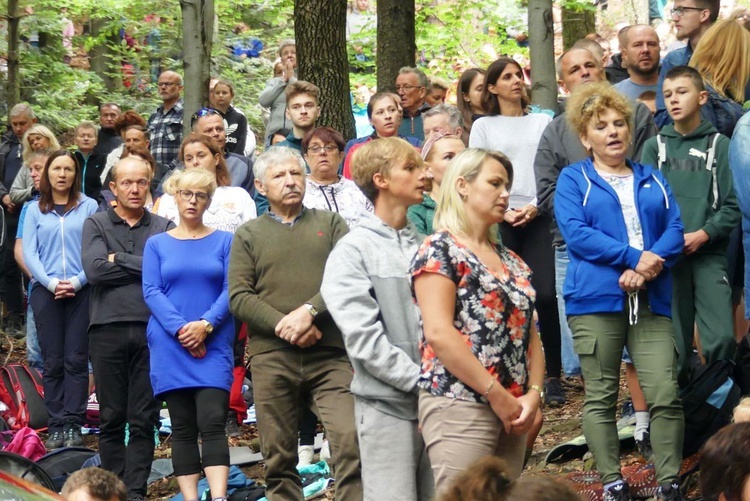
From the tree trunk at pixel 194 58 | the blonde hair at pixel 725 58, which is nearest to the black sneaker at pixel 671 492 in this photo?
the blonde hair at pixel 725 58

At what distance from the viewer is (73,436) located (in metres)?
9.84

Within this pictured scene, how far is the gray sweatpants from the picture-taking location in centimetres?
574

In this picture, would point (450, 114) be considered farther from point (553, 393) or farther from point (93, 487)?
point (93, 487)

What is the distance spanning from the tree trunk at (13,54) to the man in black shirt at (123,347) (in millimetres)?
10311

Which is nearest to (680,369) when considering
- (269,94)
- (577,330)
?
(577,330)

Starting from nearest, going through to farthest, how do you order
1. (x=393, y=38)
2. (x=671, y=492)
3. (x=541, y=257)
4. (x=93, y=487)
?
(x=93, y=487) → (x=671, y=492) → (x=541, y=257) → (x=393, y=38)

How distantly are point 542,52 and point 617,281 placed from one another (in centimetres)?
439

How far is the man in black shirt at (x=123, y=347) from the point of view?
829cm

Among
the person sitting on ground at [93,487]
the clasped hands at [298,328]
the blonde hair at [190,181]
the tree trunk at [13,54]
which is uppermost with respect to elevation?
the tree trunk at [13,54]

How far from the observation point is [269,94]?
13.6 metres

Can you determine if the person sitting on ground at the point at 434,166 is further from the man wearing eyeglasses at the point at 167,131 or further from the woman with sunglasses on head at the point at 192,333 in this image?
the man wearing eyeglasses at the point at 167,131

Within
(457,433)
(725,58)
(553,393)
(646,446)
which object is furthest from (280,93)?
(457,433)

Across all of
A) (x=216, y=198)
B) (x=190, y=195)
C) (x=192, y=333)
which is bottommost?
(x=192, y=333)

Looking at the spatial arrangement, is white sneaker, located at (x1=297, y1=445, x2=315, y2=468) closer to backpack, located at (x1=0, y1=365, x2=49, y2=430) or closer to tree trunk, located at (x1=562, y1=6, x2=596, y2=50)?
backpack, located at (x1=0, y1=365, x2=49, y2=430)
